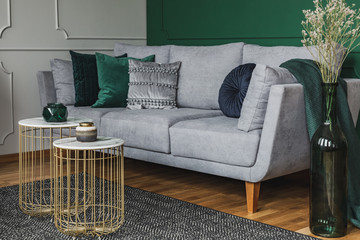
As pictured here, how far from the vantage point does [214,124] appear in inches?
120

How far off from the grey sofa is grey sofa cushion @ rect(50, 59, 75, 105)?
0.08m

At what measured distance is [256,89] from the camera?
2779 millimetres

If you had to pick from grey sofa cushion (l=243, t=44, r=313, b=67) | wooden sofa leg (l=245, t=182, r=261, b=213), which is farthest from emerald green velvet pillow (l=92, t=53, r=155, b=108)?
wooden sofa leg (l=245, t=182, r=261, b=213)

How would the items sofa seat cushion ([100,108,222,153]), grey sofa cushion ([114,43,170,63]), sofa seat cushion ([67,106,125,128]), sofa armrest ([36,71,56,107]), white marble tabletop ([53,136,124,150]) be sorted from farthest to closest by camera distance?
grey sofa cushion ([114,43,170,63]), sofa armrest ([36,71,56,107]), sofa seat cushion ([67,106,125,128]), sofa seat cushion ([100,108,222,153]), white marble tabletop ([53,136,124,150])

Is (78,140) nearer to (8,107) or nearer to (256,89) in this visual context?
(256,89)

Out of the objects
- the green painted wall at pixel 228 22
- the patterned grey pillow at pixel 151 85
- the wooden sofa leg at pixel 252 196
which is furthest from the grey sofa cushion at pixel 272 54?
the wooden sofa leg at pixel 252 196

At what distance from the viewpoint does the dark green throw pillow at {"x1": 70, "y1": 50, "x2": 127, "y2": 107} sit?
3998 mm

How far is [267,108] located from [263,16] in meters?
1.58

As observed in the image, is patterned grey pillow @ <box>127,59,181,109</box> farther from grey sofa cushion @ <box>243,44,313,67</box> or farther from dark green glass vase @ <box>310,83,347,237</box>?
dark green glass vase @ <box>310,83,347,237</box>

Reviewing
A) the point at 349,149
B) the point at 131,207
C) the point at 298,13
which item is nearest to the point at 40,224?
the point at 131,207

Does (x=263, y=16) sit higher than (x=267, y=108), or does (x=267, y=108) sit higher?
(x=263, y=16)

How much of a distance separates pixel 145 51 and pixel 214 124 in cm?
152

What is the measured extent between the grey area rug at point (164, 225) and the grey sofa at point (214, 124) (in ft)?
0.88

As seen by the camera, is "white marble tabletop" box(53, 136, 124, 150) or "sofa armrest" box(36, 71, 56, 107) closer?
"white marble tabletop" box(53, 136, 124, 150)
